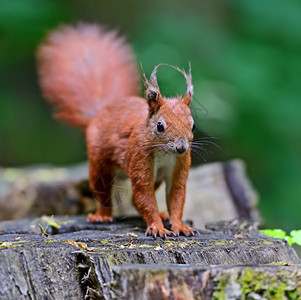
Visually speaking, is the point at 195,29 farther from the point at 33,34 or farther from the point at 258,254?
the point at 258,254

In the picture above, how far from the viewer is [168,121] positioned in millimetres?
2887

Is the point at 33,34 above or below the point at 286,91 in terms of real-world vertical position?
above

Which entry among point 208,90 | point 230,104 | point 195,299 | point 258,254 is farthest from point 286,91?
point 195,299

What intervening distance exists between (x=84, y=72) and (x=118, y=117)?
1055 millimetres

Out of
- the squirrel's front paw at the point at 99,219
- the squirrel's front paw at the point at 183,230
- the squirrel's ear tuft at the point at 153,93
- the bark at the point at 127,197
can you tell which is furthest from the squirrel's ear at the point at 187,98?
the bark at the point at 127,197

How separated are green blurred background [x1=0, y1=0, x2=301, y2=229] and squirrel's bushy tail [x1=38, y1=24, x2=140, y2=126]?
69 centimetres

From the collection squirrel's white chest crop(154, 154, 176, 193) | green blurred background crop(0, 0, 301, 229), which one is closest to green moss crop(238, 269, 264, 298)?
Answer: squirrel's white chest crop(154, 154, 176, 193)

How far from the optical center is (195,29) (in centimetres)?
670

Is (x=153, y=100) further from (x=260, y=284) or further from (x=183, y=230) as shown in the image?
(x=260, y=284)

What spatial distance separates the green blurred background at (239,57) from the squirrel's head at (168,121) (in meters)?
2.11

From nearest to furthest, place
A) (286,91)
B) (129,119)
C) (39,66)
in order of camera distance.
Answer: (129,119), (39,66), (286,91)

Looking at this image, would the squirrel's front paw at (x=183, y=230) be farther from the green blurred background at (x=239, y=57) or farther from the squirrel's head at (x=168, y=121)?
the green blurred background at (x=239, y=57)

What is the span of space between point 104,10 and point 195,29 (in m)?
2.06

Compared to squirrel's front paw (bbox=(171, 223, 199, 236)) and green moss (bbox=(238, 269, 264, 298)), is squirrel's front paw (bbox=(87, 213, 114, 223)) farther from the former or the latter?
green moss (bbox=(238, 269, 264, 298))
